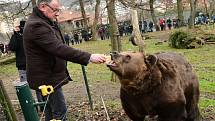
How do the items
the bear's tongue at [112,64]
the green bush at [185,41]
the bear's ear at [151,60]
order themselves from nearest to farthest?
the bear's tongue at [112,64] → the bear's ear at [151,60] → the green bush at [185,41]

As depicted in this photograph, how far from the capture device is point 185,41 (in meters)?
27.5

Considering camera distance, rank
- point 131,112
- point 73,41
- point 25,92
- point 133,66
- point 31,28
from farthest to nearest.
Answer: point 73,41
point 131,112
point 133,66
point 31,28
point 25,92

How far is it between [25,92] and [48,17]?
1.12 meters

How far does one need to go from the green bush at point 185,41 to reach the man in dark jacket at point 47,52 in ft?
75.0

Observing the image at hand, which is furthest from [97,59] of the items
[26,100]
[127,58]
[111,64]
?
[26,100]

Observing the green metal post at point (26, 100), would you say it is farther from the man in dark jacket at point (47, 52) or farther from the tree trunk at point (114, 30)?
the tree trunk at point (114, 30)

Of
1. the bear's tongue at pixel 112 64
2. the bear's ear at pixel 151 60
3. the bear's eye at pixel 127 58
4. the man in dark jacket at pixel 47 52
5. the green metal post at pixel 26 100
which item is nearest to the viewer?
the green metal post at pixel 26 100

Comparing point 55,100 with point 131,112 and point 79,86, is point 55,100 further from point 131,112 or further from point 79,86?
point 79,86

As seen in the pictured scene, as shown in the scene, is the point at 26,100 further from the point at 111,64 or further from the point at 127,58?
the point at 127,58

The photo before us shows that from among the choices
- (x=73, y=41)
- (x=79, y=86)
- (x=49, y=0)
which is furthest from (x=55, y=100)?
(x=73, y=41)

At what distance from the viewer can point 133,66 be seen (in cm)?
527

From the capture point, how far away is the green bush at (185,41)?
89.9 ft

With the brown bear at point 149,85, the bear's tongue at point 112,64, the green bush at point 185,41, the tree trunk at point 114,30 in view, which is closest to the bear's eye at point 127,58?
the brown bear at point 149,85

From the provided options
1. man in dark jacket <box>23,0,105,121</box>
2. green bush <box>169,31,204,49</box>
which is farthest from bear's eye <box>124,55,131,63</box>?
green bush <box>169,31,204,49</box>
